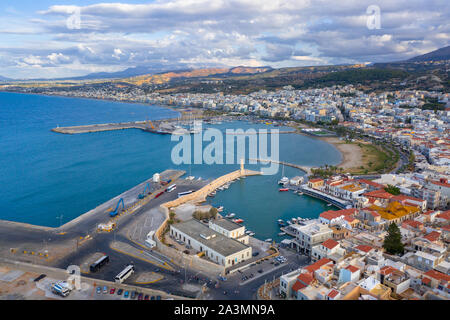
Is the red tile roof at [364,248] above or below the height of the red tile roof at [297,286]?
above

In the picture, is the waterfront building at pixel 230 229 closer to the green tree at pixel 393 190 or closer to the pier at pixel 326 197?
the pier at pixel 326 197

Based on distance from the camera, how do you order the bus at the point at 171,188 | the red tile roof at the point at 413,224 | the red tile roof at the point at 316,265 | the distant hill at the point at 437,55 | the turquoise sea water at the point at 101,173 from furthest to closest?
the distant hill at the point at 437,55
the bus at the point at 171,188
the turquoise sea water at the point at 101,173
the red tile roof at the point at 413,224
the red tile roof at the point at 316,265

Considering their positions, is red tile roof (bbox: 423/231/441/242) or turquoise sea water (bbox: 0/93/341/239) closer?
red tile roof (bbox: 423/231/441/242)

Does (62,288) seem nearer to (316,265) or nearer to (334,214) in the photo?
(316,265)

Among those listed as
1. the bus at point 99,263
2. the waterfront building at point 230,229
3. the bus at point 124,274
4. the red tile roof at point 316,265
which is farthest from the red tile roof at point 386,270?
the bus at point 99,263

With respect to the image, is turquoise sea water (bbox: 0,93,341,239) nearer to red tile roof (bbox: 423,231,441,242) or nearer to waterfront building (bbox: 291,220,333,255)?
waterfront building (bbox: 291,220,333,255)

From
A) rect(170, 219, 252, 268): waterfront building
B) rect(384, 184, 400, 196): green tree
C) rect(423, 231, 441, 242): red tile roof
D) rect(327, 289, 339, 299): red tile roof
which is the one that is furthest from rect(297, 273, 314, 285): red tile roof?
rect(384, 184, 400, 196): green tree
